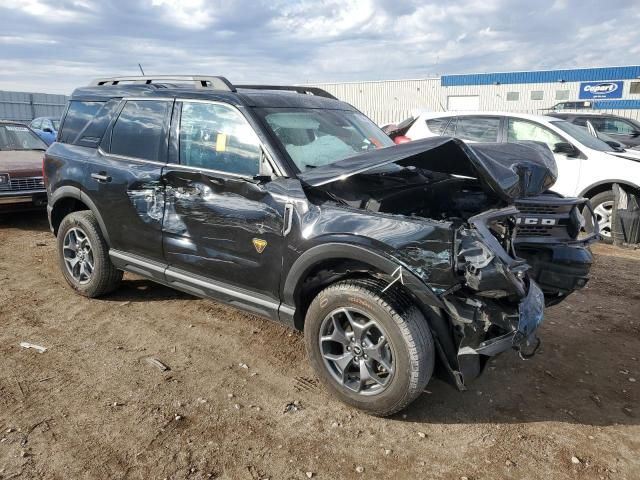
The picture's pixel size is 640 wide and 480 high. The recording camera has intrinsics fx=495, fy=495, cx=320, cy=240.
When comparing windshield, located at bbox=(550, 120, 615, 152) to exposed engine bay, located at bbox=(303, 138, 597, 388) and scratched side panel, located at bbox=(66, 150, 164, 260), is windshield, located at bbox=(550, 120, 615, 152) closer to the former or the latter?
exposed engine bay, located at bbox=(303, 138, 597, 388)

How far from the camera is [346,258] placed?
2.93 meters

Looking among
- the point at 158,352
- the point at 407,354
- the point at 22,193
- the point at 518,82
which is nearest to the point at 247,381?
the point at 158,352

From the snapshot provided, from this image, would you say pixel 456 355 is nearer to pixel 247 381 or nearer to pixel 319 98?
pixel 247 381

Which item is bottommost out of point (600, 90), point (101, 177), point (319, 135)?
point (101, 177)

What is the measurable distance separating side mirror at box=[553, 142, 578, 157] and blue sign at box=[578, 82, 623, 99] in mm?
27878

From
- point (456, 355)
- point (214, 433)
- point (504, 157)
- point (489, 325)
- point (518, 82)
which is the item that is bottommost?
point (214, 433)

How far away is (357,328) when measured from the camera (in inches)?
115

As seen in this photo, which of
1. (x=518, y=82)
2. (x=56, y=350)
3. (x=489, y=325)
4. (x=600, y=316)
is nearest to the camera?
(x=489, y=325)

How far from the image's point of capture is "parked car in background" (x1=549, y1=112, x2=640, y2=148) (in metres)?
10.9

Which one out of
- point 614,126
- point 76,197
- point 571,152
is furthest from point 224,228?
point 614,126

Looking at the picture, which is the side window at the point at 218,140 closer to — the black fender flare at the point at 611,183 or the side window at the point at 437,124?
the side window at the point at 437,124

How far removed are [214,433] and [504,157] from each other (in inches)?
105

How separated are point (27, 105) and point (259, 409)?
38.0m

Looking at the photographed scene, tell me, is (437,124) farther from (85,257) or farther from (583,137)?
(85,257)
